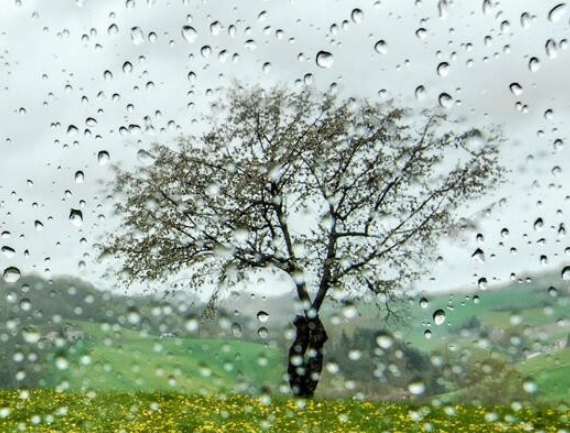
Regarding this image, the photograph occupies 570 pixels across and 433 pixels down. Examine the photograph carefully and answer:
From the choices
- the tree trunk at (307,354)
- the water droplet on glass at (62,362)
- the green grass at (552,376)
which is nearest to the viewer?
the water droplet on glass at (62,362)

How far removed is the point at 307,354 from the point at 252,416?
2881 millimetres

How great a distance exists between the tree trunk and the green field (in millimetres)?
841

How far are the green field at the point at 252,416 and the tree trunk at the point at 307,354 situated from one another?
2.76ft

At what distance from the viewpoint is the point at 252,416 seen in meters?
11.6

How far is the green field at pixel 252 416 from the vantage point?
10.8 meters

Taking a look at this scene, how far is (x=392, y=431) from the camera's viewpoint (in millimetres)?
10398

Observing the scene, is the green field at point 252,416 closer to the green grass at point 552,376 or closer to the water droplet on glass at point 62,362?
the green grass at point 552,376

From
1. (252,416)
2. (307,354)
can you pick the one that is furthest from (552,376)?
(252,416)

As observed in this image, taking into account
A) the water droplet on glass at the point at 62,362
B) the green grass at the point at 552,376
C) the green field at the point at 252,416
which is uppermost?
the green grass at the point at 552,376

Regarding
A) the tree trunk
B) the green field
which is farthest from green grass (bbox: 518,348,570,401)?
the tree trunk

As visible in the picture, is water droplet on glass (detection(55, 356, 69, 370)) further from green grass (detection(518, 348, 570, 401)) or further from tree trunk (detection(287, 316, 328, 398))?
green grass (detection(518, 348, 570, 401))

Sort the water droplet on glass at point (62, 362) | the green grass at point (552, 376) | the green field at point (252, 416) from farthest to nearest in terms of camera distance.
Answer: the green grass at point (552, 376) → the green field at point (252, 416) → the water droplet on glass at point (62, 362)

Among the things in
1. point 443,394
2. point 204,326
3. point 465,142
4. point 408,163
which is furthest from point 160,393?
point 465,142

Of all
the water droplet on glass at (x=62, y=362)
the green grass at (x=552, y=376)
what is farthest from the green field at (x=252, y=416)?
the water droplet on glass at (x=62, y=362)
